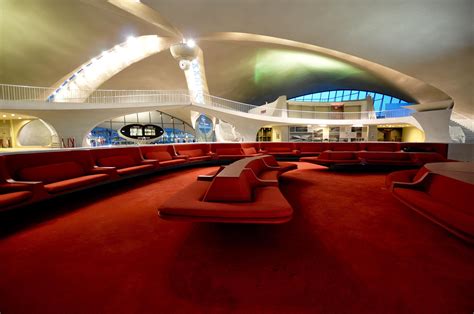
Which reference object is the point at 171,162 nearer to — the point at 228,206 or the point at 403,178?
the point at 228,206

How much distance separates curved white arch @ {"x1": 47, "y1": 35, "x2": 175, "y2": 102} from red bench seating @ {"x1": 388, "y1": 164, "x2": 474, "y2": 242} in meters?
14.1

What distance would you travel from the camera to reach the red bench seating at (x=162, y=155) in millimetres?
5464

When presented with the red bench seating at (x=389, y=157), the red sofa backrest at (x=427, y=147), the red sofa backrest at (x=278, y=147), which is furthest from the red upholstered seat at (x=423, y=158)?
the red sofa backrest at (x=278, y=147)

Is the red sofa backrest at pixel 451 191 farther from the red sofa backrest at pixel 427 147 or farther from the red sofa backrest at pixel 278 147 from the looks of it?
the red sofa backrest at pixel 278 147

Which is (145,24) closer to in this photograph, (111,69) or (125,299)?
(111,69)

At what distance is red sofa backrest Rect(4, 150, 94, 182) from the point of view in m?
2.85

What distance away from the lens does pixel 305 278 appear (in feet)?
4.64

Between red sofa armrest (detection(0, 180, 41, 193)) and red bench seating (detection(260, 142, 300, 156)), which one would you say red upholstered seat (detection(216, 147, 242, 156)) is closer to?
red bench seating (detection(260, 142, 300, 156))

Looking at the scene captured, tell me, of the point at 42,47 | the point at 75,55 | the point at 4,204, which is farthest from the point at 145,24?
the point at 4,204

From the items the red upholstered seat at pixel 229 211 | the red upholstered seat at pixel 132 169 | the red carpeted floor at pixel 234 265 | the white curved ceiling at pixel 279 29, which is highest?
the white curved ceiling at pixel 279 29

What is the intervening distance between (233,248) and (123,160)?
3.92 metres

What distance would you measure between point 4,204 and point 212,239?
91.3 inches

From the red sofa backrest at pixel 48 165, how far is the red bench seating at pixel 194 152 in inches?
108

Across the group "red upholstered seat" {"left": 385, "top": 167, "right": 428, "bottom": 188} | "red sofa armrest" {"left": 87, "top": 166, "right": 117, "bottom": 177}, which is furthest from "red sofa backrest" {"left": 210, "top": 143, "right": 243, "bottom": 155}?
"red upholstered seat" {"left": 385, "top": 167, "right": 428, "bottom": 188}
